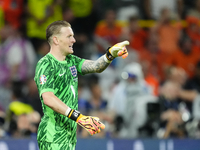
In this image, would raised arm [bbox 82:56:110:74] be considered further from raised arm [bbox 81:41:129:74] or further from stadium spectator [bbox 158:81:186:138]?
stadium spectator [bbox 158:81:186:138]

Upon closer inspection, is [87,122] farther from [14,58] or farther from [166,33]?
[166,33]

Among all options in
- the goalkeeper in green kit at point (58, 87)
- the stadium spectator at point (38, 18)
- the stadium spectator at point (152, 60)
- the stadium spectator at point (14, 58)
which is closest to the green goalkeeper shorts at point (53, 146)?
the goalkeeper in green kit at point (58, 87)

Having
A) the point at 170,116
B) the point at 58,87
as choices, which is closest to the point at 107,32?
the point at 170,116

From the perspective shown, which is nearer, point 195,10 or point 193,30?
point 193,30

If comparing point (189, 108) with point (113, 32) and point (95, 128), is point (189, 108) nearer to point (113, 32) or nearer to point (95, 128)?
point (113, 32)

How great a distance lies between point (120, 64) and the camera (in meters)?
9.97

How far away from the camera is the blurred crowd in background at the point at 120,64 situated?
8141 mm

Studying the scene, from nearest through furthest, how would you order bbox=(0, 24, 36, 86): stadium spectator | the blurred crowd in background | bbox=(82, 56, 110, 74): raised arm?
bbox=(82, 56, 110, 74): raised arm
the blurred crowd in background
bbox=(0, 24, 36, 86): stadium spectator

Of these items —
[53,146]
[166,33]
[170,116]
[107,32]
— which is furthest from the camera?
[166,33]

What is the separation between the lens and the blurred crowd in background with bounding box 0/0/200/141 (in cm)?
814

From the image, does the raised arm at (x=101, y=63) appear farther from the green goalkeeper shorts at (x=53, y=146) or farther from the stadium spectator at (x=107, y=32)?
the stadium spectator at (x=107, y=32)

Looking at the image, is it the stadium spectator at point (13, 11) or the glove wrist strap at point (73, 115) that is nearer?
the glove wrist strap at point (73, 115)

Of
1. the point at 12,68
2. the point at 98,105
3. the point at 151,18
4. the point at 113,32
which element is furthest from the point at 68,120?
the point at 151,18

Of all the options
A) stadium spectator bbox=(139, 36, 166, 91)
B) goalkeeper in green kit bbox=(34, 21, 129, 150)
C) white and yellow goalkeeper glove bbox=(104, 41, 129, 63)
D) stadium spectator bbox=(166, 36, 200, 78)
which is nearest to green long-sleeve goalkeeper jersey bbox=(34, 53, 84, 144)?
goalkeeper in green kit bbox=(34, 21, 129, 150)
